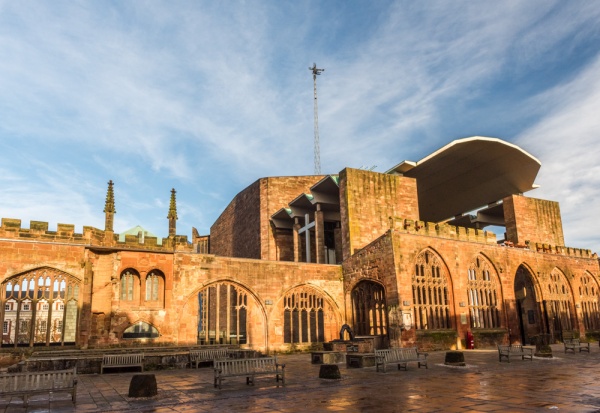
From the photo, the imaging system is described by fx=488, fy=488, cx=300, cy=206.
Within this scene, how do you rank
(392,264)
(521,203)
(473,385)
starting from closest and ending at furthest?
1. (473,385)
2. (392,264)
3. (521,203)

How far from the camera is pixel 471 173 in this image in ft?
117

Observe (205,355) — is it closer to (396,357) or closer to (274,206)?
(396,357)

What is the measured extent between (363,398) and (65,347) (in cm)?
1443

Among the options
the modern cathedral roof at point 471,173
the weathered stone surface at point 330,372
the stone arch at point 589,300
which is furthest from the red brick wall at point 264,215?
the weathered stone surface at point 330,372

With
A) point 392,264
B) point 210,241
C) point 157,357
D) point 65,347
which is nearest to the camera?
point 157,357

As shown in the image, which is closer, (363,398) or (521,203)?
(363,398)

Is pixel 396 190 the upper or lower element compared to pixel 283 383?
upper

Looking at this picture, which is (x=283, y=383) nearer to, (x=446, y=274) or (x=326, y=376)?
(x=326, y=376)

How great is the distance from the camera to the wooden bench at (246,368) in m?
12.0

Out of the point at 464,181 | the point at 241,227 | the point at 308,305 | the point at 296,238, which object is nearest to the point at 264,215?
the point at 296,238

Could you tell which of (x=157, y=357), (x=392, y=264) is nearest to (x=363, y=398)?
(x=157, y=357)

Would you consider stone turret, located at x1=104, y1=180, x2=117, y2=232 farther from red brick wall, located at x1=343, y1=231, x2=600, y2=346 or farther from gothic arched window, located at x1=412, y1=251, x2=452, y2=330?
gothic arched window, located at x1=412, y1=251, x2=452, y2=330

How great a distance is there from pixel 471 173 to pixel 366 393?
2798 cm

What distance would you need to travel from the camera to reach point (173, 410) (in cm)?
911
